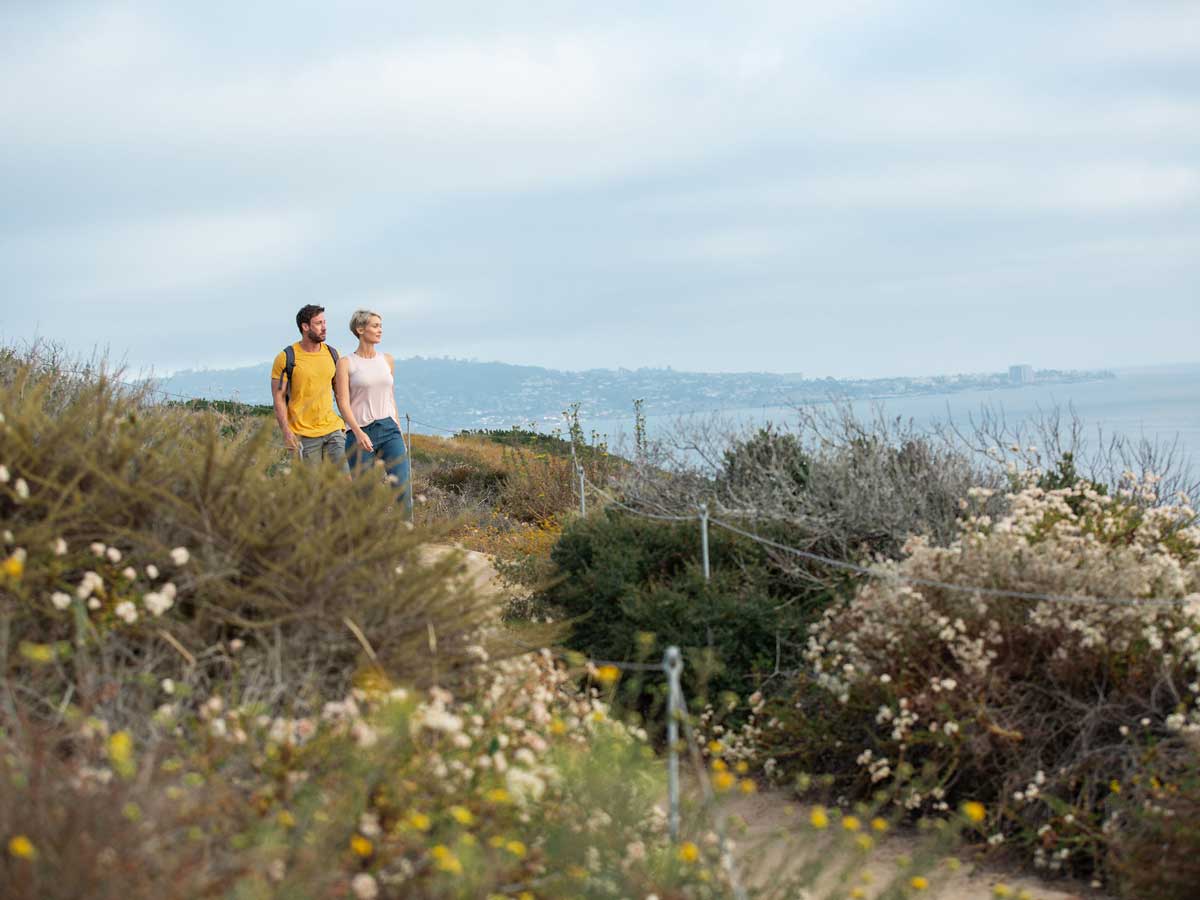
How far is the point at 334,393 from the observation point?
952 cm

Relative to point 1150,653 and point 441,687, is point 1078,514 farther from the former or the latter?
point 441,687

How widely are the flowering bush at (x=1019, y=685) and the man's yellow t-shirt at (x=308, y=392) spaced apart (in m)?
4.35

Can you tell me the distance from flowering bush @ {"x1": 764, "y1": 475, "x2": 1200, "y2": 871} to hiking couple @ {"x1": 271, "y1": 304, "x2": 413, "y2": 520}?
3.87 metres

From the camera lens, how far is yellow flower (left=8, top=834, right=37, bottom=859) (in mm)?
2635

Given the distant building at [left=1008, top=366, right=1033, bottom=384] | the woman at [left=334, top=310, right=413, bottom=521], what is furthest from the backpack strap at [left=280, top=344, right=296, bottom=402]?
the distant building at [left=1008, top=366, right=1033, bottom=384]

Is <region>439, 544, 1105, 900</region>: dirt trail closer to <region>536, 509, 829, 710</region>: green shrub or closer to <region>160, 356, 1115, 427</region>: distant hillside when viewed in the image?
<region>536, 509, 829, 710</region>: green shrub

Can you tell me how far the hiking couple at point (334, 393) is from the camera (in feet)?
29.6

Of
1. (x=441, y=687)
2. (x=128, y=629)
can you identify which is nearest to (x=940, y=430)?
(x=441, y=687)

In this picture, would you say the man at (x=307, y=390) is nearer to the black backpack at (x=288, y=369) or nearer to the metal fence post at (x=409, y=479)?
the black backpack at (x=288, y=369)

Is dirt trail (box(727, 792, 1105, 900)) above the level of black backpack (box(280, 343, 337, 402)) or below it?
below

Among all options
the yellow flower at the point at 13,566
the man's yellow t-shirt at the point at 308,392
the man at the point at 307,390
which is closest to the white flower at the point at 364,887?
the yellow flower at the point at 13,566

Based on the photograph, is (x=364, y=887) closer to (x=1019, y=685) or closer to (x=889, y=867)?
(x=889, y=867)

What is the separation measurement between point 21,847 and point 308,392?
6622 mm

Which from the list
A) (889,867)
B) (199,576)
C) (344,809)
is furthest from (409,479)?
(344,809)
